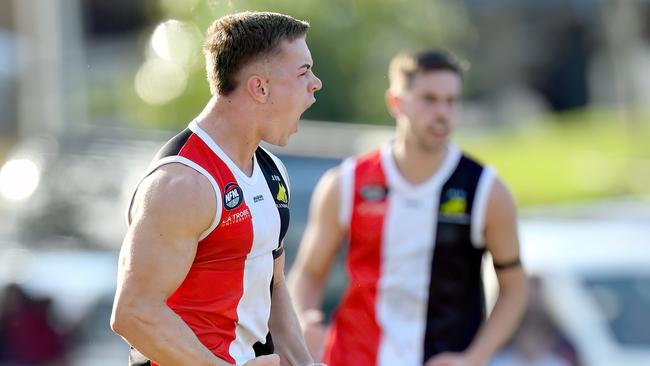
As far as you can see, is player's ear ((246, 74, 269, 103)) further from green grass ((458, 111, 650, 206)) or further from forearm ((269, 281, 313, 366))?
green grass ((458, 111, 650, 206))

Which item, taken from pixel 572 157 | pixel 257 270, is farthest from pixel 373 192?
pixel 572 157

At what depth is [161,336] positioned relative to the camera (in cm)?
439

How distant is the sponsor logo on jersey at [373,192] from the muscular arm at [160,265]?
2421mm

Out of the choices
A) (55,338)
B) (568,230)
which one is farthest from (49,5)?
(568,230)

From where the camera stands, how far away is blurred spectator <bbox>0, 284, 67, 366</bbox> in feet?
35.2

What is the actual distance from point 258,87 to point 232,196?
38cm

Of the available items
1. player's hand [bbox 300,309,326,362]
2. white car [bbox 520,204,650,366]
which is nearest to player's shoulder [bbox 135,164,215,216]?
player's hand [bbox 300,309,326,362]

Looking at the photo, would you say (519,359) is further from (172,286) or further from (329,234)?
(172,286)

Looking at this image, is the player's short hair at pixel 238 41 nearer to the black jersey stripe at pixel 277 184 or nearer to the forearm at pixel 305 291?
the black jersey stripe at pixel 277 184

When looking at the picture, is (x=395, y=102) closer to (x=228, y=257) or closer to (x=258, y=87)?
(x=258, y=87)

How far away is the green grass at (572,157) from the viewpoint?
19500 mm

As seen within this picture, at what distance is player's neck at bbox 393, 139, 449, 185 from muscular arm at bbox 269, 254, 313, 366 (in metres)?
1.76

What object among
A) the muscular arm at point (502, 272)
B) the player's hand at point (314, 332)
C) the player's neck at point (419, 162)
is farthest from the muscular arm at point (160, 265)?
the player's neck at point (419, 162)

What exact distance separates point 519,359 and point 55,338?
3.55m
